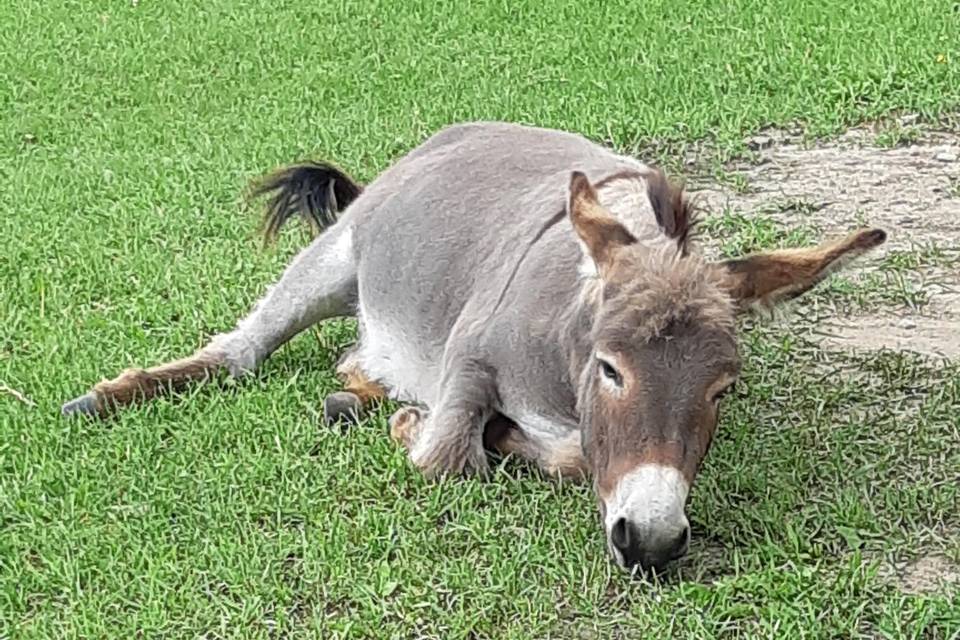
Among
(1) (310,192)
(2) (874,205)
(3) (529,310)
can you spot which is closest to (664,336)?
(3) (529,310)

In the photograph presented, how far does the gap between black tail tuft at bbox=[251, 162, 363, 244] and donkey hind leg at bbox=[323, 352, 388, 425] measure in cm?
93

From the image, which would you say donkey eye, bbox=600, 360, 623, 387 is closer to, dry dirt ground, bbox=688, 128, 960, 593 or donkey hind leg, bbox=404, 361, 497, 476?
donkey hind leg, bbox=404, 361, 497, 476

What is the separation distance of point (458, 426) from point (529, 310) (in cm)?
39

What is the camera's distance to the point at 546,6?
33.8 feet

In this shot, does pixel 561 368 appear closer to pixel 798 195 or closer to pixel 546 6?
pixel 798 195

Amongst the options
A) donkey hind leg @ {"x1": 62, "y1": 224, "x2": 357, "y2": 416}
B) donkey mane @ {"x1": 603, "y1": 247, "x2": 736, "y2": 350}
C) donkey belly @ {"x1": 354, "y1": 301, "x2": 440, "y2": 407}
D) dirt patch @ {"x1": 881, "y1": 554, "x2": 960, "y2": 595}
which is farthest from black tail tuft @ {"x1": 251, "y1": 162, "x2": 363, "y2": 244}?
dirt patch @ {"x1": 881, "y1": 554, "x2": 960, "y2": 595}

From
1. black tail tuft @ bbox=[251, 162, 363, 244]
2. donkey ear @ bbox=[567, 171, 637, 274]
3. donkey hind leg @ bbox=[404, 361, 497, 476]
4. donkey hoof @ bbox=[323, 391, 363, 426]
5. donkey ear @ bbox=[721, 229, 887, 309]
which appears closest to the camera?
donkey ear @ bbox=[721, 229, 887, 309]

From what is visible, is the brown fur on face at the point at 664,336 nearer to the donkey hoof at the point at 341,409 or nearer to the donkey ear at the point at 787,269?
the donkey ear at the point at 787,269

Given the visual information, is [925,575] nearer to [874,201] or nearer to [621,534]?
[621,534]

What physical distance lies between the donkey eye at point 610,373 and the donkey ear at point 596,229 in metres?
0.31

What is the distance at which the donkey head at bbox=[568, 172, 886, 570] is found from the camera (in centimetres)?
325

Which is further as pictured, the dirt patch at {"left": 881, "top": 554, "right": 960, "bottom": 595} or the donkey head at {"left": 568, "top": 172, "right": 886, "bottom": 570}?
the dirt patch at {"left": 881, "top": 554, "right": 960, "bottom": 595}

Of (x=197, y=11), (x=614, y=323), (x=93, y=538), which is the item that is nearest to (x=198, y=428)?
(x=93, y=538)

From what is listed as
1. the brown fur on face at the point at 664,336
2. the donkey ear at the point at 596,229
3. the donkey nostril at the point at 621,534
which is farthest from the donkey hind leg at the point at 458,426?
the donkey nostril at the point at 621,534
